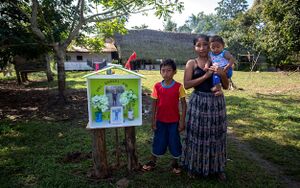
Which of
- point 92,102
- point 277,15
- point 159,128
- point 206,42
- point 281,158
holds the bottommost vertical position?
point 281,158

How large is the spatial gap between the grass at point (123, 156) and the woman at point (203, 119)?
34 centimetres

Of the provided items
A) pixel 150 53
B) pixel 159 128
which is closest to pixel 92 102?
pixel 159 128

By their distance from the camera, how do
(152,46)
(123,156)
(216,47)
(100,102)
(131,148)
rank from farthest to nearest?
(152,46)
(123,156)
(131,148)
(100,102)
(216,47)

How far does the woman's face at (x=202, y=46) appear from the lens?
324 cm

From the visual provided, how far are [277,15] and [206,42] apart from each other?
8701mm

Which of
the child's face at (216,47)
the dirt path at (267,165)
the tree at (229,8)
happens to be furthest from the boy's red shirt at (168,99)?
the tree at (229,8)

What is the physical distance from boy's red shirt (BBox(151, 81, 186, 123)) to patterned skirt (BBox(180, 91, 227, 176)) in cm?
20

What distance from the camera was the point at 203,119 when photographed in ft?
11.0

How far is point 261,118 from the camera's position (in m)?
7.05

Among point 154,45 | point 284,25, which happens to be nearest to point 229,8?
point 154,45

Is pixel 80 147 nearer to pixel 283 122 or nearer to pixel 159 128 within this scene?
pixel 159 128

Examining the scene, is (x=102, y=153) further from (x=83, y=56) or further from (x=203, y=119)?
(x=83, y=56)

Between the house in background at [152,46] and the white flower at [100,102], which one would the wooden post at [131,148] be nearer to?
the white flower at [100,102]

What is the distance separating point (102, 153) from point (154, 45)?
93.9 feet
